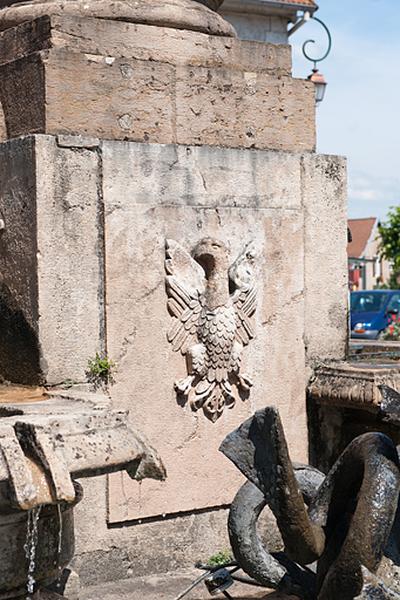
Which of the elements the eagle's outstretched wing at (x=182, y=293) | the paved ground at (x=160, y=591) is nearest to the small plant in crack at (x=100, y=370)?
the eagle's outstretched wing at (x=182, y=293)

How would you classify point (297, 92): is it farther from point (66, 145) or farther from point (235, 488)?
point (235, 488)

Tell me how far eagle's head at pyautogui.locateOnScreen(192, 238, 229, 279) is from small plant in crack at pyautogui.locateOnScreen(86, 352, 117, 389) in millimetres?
732

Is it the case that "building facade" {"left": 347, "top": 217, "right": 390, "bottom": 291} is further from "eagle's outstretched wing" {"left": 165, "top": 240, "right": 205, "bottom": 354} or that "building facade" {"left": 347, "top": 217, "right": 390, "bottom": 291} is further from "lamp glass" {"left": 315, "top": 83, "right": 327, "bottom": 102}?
"eagle's outstretched wing" {"left": 165, "top": 240, "right": 205, "bottom": 354}

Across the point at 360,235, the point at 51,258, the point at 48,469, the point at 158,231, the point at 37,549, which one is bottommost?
the point at 37,549

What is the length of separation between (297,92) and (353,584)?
327cm

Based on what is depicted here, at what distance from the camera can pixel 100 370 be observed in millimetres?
5332

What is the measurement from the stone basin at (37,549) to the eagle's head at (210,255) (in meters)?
1.95

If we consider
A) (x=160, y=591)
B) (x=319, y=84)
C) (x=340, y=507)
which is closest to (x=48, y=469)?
(x=340, y=507)

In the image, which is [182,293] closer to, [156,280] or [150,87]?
[156,280]

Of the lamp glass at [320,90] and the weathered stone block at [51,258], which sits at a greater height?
the lamp glass at [320,90]

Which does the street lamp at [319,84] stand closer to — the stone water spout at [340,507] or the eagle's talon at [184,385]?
the eagle's talon at [184,385]

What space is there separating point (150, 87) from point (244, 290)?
1159 millimetres

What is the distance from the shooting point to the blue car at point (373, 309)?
19344 millimetres

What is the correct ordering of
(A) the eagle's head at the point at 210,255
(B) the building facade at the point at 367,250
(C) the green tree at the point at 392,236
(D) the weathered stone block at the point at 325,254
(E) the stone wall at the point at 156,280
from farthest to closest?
(B) the building facade at the point at 367,250
(C) the green tree at the point at 392,236
(D) the weathered stone block at the point at 325,254
(A) the eagle's head at the point at 210,255
(E) the stone wall at the point at 156,280
